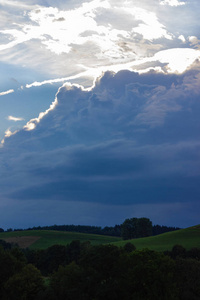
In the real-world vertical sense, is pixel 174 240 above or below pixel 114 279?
above

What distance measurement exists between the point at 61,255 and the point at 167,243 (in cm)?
4000

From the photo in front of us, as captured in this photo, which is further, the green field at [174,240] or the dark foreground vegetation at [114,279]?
the green field at [174,240]

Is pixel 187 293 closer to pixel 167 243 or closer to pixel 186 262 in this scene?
pixel 186 262

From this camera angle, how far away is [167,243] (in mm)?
141375

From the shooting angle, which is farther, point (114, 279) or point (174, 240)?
point (174, 240)

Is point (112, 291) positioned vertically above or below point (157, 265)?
below

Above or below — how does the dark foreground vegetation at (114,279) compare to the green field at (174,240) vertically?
below

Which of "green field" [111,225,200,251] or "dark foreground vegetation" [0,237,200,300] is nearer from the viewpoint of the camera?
"dark foreground vegetation" [0,237,200,300]

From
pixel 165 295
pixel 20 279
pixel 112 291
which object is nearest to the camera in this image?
pixel 165 295

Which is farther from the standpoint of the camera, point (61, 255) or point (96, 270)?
point (61, 255)

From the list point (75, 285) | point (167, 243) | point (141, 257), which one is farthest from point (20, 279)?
point (167, 243)

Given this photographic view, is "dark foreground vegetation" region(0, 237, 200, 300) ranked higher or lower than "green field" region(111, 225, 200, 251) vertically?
lower

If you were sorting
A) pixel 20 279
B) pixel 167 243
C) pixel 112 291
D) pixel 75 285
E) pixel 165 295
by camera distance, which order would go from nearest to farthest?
pixel 165 295 < pixel 112 291 < pixel 75 285 < pixel 20 279 < pixel 167 243

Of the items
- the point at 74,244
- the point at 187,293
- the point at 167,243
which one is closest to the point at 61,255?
the point at 74,244
